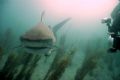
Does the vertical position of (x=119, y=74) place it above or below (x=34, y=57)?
below

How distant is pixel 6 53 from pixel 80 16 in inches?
875

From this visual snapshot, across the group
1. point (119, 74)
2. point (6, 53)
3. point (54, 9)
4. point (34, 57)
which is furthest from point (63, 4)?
point (34, 57)

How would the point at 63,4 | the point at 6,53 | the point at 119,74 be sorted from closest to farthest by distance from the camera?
the point at 119,74
the point at 6,53
the point at 63,4

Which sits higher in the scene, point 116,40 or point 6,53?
point 116,40

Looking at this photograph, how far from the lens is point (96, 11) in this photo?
108 ft

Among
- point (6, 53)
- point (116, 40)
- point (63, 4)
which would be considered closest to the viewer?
point (116, 40)

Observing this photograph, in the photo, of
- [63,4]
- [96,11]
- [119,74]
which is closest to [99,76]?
[119,74]

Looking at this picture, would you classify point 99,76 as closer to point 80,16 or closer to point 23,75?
point 23,75

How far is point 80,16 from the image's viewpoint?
3425 centimetres

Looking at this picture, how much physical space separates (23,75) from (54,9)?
2601 cm

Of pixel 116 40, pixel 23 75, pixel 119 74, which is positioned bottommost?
pixel 119 74

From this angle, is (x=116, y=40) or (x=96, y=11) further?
(x=96, y=11)

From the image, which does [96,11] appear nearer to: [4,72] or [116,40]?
[4,72]

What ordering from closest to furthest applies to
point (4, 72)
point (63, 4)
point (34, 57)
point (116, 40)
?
point (116, 40)
point (4, 72)
point (34, 57)
point (63, 4)
